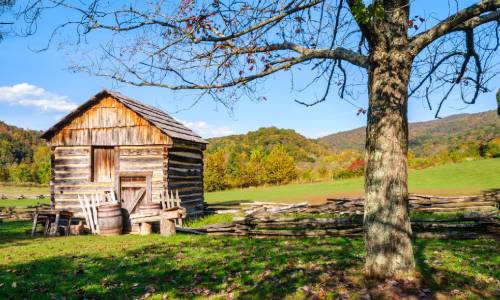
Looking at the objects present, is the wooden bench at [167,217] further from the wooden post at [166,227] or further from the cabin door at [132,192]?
the cabin door at [132,192]

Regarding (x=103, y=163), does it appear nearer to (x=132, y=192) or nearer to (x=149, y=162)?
(x=132, y=192)

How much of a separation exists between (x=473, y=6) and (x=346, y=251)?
209 inches

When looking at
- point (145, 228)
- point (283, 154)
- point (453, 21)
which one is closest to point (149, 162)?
point (145, 228)

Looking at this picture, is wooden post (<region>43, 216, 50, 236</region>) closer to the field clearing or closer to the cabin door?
the cabin door

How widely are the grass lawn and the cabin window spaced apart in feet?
17.2

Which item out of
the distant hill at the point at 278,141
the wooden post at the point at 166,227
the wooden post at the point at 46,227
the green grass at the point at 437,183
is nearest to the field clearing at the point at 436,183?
the green grass at the point at 437,183

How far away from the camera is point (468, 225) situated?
10.0 metres

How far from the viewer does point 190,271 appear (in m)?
6.86

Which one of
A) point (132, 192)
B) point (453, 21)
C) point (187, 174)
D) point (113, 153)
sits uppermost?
point (453, 21)

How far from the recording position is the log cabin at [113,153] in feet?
49.0

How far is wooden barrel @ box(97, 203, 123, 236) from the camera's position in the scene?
44.8 feet

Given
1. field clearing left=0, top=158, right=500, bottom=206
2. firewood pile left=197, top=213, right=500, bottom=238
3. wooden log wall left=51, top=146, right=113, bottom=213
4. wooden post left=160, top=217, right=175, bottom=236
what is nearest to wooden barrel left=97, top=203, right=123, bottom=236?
wooden log wall left=51, top=146, right=113, bottom=213

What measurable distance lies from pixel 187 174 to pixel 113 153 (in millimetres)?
3470

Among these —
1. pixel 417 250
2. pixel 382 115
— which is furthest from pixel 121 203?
pixel 382 115
